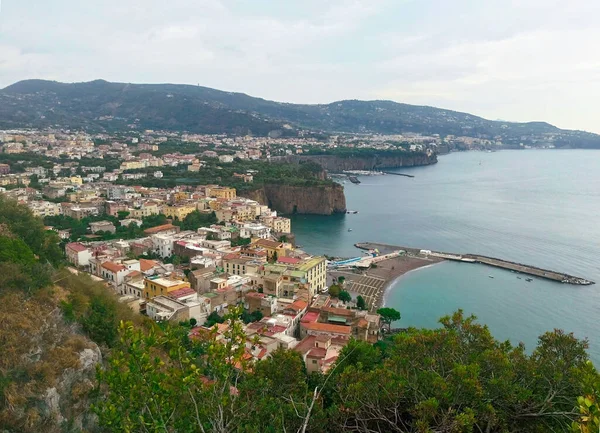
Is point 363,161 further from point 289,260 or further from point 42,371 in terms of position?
point 42,371

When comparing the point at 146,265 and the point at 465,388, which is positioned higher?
the point at 465,388

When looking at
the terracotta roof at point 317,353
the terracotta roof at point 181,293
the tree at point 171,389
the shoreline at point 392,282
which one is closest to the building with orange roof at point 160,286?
the terracotta roof at point 181,293

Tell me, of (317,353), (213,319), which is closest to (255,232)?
(213,319)

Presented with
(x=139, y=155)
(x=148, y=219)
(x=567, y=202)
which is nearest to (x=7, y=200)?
(x=148, y=219)

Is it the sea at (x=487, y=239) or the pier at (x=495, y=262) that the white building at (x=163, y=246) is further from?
the pier at (x=495, y=262)

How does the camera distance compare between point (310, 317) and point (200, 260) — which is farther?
point (200, 260)

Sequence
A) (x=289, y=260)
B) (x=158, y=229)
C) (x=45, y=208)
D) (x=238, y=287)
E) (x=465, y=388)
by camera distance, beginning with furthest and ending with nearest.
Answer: (x=45, y=208)
(x=158, y=229)
(x=289, y=260)
(x=238, y=287)
(x=465, y=388)

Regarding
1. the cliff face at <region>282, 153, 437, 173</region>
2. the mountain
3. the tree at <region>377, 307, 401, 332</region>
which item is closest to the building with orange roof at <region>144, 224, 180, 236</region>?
the tree at <region>377, 307, 401, 332</region>
